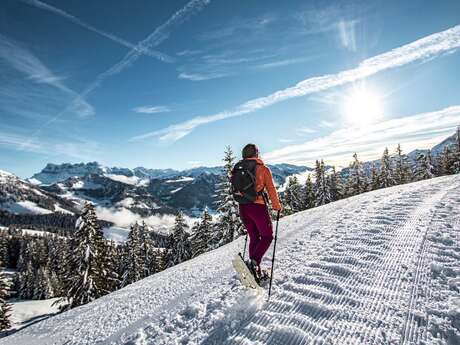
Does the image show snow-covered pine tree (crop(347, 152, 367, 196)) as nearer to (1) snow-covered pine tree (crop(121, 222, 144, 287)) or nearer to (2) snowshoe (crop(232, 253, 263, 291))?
(1) snow-covered pine tree (crop(121, 222, 144, 287))

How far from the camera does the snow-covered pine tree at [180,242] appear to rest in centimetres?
4312

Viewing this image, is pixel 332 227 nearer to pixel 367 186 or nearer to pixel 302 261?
pixel 302 261

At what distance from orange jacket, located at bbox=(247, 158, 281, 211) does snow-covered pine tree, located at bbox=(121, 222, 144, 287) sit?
1534 inches

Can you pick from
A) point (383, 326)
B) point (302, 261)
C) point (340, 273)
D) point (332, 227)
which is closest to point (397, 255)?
point (340, 273)

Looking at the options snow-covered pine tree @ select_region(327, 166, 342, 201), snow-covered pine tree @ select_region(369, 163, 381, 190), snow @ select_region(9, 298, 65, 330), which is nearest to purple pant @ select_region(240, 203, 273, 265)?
snow-covered pine tree @ select_region(327, 166, 342, 201)

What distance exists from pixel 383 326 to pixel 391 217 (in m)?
6.41

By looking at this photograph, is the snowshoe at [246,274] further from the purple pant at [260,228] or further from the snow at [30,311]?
the snow at [30,311]

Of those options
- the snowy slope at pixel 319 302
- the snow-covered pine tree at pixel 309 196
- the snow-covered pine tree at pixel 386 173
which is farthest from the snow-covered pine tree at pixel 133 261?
the snow-covered pine tree at pixel 386 173

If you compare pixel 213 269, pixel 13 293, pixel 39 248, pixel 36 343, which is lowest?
pixel 13 293

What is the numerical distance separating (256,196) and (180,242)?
40751mm

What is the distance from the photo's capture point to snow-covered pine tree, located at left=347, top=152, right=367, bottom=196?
54.3 metres

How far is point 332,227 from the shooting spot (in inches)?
375

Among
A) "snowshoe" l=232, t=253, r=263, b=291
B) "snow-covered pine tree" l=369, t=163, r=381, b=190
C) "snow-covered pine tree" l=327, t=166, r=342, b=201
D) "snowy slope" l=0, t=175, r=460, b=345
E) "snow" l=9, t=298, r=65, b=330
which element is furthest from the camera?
"snow" l=9, t=298, r=65, b=330

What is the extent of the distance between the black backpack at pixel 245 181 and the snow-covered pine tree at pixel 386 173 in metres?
53.0
